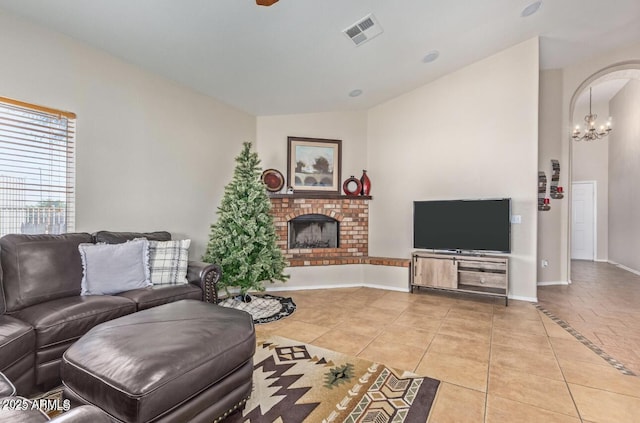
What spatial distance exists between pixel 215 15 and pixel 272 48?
68 centimetres

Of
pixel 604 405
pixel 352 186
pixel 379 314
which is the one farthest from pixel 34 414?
pixel 352 186

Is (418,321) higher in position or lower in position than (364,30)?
lower

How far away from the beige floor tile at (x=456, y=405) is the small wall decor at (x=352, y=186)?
10.9 ft

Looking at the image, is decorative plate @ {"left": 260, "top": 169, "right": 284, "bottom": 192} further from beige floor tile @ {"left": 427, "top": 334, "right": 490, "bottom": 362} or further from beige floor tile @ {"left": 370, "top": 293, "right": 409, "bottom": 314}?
beige floor tile @ {"left": 427, "top": 334, "right": 490, "bottom": 362}

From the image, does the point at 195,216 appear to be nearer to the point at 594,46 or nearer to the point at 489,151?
the point at 489,151

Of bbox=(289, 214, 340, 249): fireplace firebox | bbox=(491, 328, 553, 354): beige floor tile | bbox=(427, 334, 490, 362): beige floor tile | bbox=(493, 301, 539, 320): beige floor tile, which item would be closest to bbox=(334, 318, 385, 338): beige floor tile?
bbox=(427, 334, 490, 362): beige floor tile

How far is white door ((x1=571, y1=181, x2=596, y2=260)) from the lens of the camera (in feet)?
24.2

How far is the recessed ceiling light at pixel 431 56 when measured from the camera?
12.2 ft

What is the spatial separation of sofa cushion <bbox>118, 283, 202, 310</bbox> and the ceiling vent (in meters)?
2.92

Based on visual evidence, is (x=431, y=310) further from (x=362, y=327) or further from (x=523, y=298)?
(x=523, y=298)

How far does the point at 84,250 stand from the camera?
246 cm

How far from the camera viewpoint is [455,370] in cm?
216

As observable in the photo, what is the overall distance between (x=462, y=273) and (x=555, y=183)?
238 centimetres

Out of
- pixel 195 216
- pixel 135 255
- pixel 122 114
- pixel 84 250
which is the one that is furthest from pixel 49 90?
pixel 195 216
